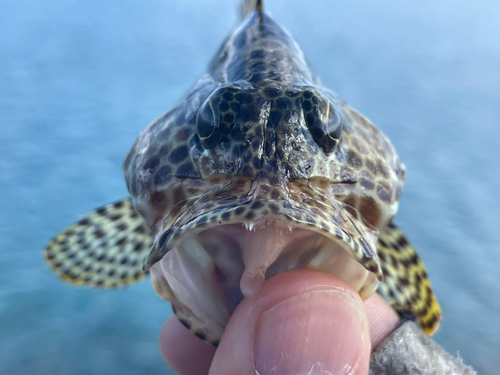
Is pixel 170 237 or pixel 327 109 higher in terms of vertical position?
pixel 327 109

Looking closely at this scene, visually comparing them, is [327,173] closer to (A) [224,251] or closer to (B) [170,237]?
(A) [224,251]

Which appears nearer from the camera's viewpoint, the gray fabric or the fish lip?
the fish lip

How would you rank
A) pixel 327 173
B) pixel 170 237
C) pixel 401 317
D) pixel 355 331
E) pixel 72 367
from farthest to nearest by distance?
pixel 72 367, pixel 401 317, pixel 327 173, pixel 355 331, pixel 170 237

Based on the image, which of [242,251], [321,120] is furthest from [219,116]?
[242,251]

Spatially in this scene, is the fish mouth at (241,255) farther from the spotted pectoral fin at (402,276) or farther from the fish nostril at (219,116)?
the spotted pectoral fin at (402,276)

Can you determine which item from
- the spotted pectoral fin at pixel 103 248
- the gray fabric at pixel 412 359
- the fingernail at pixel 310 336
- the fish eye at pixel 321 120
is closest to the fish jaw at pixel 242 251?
the fingernail at pixel 310 336

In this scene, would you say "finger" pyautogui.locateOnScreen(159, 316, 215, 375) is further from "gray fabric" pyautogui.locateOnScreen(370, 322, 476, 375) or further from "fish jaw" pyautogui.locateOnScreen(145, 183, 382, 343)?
"gray fabric" pyautogui.locateOnScreen(370, 322, 476, 375)

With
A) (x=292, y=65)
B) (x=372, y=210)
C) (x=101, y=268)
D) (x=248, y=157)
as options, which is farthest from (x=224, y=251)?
(x=101, y=268)

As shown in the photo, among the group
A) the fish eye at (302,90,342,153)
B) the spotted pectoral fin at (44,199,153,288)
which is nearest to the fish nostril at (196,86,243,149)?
the fish eye at (302,90,342,153)
